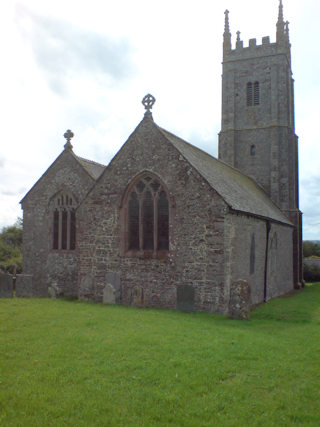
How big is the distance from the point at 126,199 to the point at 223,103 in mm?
17465

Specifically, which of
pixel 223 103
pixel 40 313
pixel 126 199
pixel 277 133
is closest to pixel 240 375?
pixel 40 313

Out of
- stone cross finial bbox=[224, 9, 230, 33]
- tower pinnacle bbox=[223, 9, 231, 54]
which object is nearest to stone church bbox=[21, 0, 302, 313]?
tower pinnacle bbox=[223, 9, 231, 54]

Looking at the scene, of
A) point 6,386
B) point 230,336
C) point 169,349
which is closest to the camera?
point 6,386

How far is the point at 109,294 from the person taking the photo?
15258mm

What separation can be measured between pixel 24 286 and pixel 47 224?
194 inches

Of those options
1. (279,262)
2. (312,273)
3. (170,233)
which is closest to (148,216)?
(170,233)

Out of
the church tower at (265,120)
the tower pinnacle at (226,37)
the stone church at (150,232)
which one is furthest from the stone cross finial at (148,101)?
the tower pinnacle at (226,37)

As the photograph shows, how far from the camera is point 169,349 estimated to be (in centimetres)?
826

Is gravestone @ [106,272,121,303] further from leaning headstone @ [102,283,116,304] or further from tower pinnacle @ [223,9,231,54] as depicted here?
tower pinnacle @ [223,9,231,54]

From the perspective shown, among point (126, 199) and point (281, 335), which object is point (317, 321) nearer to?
point (281, 335)

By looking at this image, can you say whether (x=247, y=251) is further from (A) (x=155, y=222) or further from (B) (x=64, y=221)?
(B) (x=64, y=221)

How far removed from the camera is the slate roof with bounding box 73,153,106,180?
67.9 feet

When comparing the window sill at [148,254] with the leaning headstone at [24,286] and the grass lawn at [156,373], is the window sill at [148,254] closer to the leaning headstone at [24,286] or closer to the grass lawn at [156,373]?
the grass lawn at [156,373]

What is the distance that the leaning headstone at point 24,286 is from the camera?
1672 centimetres
